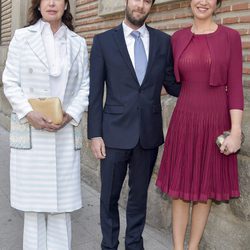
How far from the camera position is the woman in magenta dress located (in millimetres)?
2646

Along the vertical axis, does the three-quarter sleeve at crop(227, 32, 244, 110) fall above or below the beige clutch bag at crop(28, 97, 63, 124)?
above

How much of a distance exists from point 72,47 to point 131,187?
1.11m

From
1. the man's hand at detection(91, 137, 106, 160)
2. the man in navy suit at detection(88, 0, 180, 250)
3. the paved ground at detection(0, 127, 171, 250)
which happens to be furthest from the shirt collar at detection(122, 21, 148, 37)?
the paved ground at detection(0, 127, 171, 250)

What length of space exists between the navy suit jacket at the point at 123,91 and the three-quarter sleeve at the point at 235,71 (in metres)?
0.46

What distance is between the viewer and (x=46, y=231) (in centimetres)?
313

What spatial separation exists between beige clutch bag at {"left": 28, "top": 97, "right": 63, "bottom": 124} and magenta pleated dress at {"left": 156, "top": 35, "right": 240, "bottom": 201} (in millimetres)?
783

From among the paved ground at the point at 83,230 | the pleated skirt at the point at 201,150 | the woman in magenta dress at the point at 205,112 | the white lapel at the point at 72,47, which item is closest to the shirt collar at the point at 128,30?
the woman in magenta dress at the point at 205,112

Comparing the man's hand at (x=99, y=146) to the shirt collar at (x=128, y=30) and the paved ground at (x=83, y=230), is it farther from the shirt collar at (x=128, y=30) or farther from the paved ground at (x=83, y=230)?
the paved ground at (x=83, y=230)

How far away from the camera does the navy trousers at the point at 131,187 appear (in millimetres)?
2965

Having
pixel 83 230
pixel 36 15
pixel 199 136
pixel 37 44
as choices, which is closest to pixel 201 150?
pixel 199 136

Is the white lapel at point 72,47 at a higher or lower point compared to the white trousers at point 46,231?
higher

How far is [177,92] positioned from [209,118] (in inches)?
15.0

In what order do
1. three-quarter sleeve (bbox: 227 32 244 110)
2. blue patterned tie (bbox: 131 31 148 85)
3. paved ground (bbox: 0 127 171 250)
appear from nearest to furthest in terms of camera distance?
three-quarter sleeve (bbox: 227 32 244 110) < blue patterned tie (bbox: 131 31 148 85) < paved ground (bbox: 0 127 171 250)

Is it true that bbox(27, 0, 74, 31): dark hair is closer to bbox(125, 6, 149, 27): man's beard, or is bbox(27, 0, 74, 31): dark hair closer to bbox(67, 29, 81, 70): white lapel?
bbox(67, 29, 81, 70): white lapel
